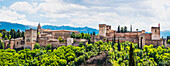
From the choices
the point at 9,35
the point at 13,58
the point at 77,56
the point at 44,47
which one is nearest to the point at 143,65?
the point at 77,56

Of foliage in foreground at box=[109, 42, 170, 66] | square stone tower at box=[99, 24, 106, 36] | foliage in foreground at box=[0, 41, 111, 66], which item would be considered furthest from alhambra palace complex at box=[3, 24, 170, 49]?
foliage in foreground at box=[0, 41, 111, 66]

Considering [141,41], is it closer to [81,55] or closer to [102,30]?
[102,30]

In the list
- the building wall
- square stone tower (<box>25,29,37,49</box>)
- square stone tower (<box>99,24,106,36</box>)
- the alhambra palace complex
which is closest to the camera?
the building wall

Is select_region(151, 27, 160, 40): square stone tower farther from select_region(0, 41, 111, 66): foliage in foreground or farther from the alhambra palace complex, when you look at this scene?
select_region(0, 41, 111, 66): foliage in foreground

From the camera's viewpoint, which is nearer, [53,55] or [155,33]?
[53,55]

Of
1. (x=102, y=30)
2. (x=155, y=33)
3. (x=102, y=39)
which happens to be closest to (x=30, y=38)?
(x=102, y=39)

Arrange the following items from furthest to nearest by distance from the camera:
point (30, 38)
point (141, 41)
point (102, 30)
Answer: point (102, 30) < point (30, 38) < point (141, 41)

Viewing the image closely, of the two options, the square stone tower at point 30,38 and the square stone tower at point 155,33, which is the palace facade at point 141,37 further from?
the square stone tower at point 30,38

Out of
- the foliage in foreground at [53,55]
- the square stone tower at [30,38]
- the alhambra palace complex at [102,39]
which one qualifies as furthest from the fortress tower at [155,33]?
the square stone tower at [30,38]

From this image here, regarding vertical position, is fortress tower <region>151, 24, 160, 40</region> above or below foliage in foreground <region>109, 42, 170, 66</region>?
above

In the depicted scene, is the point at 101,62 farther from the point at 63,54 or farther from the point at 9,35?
the point at 9,35
